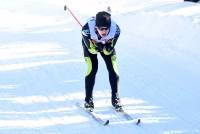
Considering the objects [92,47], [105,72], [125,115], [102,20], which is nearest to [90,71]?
[92,47]

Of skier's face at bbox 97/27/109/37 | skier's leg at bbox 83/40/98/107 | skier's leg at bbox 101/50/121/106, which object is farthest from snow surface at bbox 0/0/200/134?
skier's face at bbox 97/27/109/37

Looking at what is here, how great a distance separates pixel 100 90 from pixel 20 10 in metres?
9.26

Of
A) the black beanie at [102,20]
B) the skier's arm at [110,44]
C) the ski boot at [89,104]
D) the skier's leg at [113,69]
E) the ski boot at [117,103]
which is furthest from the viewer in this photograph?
the ski boot at [89,104]

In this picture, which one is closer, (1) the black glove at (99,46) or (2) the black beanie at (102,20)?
(2) the black beanie at (102,20)

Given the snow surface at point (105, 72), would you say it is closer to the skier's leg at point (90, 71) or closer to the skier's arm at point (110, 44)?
the skier's leg at point (90, 71)

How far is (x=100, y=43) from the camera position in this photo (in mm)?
8078

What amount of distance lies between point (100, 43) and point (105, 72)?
10.3 feet

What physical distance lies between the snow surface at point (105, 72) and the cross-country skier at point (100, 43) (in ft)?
1.50

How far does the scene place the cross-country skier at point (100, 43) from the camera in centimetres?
776

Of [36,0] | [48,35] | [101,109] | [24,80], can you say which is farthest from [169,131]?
[36,0]

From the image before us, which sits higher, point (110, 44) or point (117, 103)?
point (110, 44)

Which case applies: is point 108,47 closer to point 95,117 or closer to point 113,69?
point 113,69

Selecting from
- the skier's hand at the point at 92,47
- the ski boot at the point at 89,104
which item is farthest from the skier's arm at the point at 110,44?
the ski boot at the point at 89,104

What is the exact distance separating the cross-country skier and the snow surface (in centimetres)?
46
